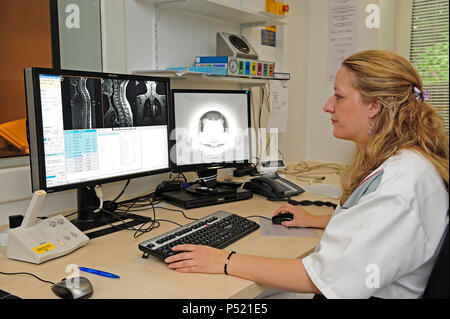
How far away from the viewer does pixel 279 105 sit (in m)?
2.53

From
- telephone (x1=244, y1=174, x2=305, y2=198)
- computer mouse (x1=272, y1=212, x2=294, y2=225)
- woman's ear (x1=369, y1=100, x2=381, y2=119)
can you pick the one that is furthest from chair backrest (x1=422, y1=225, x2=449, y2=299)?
telephone (x1=244, y1=174, x2=305, y2=198)

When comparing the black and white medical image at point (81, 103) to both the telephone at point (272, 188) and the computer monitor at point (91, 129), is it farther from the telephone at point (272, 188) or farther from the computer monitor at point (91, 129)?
the telephone at point (272, 188)

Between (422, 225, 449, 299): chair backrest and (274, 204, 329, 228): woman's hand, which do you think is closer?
(422, 225, 449, 299): chair backrest

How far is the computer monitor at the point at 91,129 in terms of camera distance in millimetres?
1176

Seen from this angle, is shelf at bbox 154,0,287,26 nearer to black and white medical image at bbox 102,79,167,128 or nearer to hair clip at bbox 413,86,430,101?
black and white medical image at bbox 102,79,167,128

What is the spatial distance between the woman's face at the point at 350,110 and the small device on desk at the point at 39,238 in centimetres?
80

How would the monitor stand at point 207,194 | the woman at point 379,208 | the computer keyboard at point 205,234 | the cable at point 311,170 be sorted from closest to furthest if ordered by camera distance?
the woman at point 379,208, the computer keyboard at point 205,234, the monitor stand at point 207,194, the cable at point 311,170

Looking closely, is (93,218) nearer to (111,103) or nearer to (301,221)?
(111,103)

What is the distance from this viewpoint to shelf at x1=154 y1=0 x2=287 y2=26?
5.89ft

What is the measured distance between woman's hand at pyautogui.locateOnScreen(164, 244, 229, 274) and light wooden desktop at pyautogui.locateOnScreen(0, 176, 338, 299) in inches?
0.6

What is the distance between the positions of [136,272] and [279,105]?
5.67 ft

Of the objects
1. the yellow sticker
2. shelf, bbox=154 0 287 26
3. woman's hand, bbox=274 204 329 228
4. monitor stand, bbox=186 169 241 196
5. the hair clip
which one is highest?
shelf, bbox=154 0 287 26

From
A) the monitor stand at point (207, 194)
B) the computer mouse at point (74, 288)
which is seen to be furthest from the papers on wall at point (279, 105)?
the computer mouse at point (74, 288)

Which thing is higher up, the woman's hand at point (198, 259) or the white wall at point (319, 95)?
the white wall at point (319, 95)
